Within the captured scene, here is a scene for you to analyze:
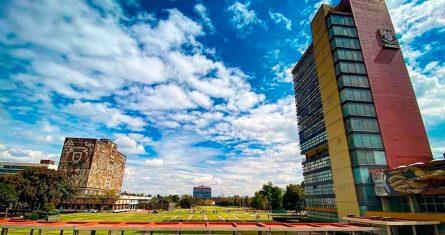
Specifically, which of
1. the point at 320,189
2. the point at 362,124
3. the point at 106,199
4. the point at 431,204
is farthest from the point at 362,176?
the point at 106,199

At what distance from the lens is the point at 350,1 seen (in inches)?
2367

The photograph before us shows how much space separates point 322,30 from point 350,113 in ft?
79.5

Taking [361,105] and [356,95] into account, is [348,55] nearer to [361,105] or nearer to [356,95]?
[356,95]

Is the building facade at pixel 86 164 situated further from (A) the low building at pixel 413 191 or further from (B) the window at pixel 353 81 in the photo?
(A) the low building at pixel 413 191

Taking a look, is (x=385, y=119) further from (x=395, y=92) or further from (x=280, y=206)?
(x=280, y=206)

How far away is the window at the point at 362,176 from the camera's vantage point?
4647 centimetres

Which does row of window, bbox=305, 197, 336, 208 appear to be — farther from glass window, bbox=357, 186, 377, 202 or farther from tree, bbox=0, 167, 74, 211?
tree, bbox=0, 167, 74, 211

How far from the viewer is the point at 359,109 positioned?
5153 cm

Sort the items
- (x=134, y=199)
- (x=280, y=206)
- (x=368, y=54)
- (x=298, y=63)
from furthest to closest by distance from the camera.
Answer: (x=134, y=199) → (x=280, y=206) → (x=298, y=63) → (x=368, y=54)

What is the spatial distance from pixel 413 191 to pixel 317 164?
113ft

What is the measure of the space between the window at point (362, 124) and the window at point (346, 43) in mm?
17542

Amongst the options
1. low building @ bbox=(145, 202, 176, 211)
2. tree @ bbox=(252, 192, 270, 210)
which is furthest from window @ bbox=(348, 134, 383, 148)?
low building @ bbox=(145, 202, 176, 211)

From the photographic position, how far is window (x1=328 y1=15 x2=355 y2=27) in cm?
5897

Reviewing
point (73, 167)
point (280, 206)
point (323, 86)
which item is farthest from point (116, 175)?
point (323, 86)
